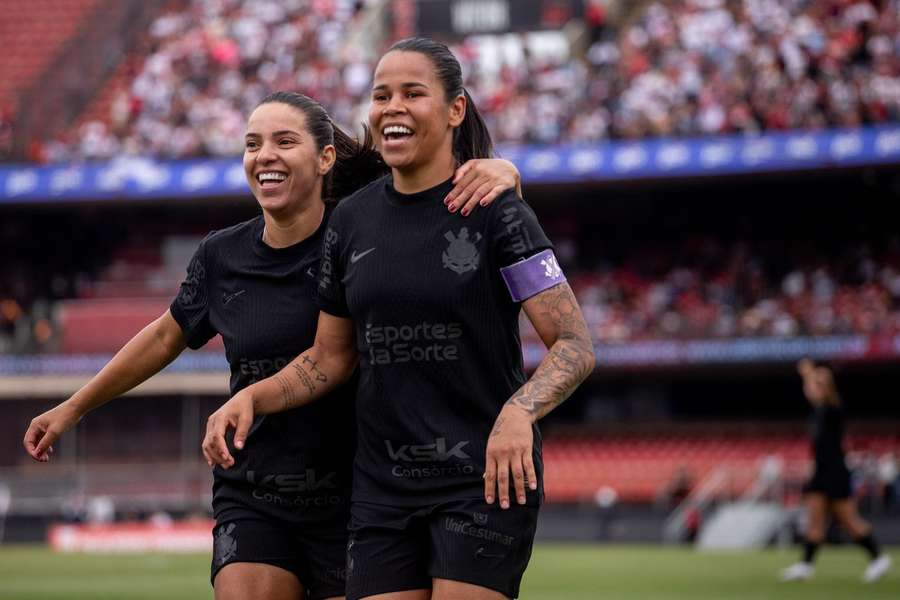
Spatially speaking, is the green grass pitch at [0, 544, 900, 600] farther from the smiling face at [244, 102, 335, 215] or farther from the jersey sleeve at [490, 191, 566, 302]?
the jersey sleeve at [490, 191, 566, 302]

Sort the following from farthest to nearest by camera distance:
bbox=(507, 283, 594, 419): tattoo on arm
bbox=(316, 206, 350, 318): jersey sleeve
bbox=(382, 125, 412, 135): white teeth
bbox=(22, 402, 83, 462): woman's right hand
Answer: bbox=(22, 402, 83, 462): woman's right hand, bbox=(316, 206, 350, 318): jersey sleeve, bbox=(382, 125, 412, 135): white teeth, bbox=(507, 283, 594, 419): tattoo on arm

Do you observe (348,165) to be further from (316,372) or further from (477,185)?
(477,185)

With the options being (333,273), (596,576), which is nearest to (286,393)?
(333,273)

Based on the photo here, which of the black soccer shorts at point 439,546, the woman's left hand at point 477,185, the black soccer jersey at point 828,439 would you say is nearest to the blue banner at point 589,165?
the black soccer jersey at point 828,439

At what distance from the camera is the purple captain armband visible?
4.71 meters

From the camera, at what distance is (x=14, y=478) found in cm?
3103

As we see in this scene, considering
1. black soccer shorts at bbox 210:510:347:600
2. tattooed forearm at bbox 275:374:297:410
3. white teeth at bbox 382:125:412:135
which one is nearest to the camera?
white teeth at bbox 382:125:412:135

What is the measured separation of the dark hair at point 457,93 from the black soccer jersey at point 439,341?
0.24 m

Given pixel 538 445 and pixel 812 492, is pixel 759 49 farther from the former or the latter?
pixel 538 445

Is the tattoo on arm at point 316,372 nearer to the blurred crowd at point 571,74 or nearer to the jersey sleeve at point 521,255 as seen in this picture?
the jersey sleeve at point 521,255

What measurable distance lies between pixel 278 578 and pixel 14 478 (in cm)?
2693

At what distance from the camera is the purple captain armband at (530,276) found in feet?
15.4

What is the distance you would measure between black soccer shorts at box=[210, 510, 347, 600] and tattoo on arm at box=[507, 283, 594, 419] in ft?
3.85

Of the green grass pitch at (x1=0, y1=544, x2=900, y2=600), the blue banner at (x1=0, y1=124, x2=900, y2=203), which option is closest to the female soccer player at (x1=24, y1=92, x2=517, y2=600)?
the green grass pitch at (x1=0, y1=544, x2=900, y2=600)
